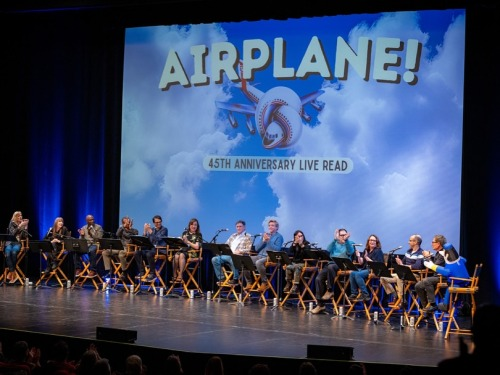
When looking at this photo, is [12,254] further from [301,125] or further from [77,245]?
[301,125]

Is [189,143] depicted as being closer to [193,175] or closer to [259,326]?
[193,175]

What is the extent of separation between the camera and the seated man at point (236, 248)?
11625 millimetres

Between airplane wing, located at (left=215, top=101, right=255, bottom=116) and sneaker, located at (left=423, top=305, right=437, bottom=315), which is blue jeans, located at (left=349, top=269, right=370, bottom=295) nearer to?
sneaker, located at (left=423, top=305, right=437, bottom=315)

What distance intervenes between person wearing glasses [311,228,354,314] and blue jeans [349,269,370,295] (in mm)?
327

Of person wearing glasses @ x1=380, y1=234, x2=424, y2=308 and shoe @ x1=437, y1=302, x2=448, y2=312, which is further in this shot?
person wearing glasses @ x1=380, y1=234, x2=424, y2=308

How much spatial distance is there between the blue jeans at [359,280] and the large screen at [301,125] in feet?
4.09

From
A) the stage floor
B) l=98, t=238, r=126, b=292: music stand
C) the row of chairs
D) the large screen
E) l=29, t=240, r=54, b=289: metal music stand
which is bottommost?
the stage floor

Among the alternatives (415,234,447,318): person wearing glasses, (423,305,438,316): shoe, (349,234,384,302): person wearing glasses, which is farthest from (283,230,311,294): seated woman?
(423,305,438,316): shoe

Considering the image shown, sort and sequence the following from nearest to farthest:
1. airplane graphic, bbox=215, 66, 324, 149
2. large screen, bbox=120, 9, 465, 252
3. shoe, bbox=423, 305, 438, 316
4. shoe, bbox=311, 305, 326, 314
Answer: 1. shoe, bbox=423, 305, 438, 316
2. shoe, bbox=311, 305, 326, 314
3. large screen, bbox=120, 9, 465, 252
4. airplane graphic, bbox=215, 66, 324, 149

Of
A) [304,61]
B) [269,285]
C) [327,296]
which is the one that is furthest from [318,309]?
[304,61]

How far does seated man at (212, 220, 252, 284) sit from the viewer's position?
38.1ft

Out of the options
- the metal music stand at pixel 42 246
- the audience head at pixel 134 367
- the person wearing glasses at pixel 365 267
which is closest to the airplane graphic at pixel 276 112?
the person wearing glasses at pixel 365 267

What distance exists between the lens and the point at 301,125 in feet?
39.5

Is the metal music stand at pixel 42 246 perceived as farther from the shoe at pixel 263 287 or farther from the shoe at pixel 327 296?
the shoe at pixel 327 296
